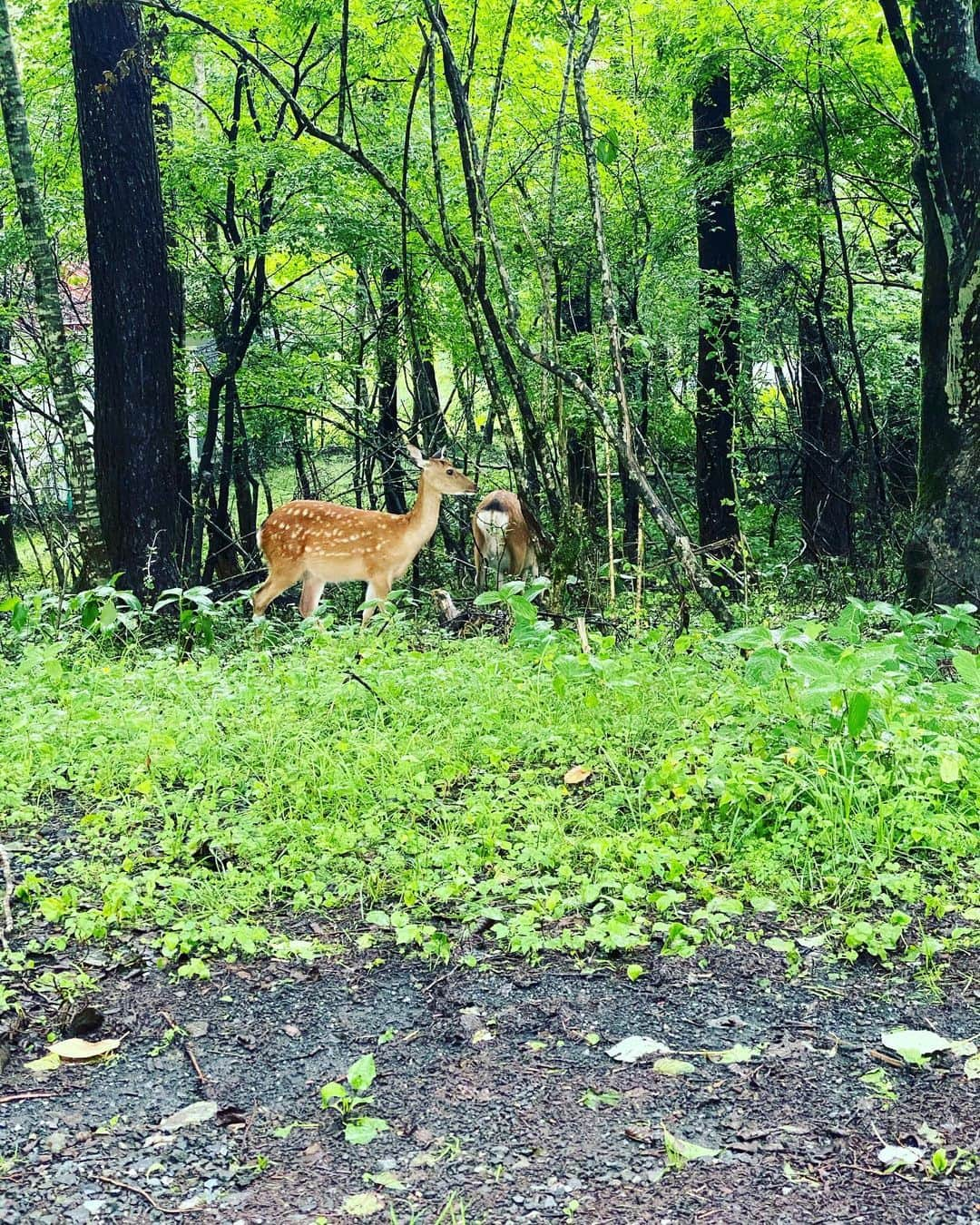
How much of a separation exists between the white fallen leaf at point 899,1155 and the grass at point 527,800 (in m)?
0.85

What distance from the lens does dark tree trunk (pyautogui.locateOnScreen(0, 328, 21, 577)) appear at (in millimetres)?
11500

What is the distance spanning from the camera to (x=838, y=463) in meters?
11.2

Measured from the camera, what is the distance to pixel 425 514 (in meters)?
8.61

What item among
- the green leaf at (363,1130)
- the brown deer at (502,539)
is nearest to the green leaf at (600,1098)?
the green leaf at (363,1130)

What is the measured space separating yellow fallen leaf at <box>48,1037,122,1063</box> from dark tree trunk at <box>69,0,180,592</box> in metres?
5.46

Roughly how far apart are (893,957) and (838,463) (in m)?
8.45

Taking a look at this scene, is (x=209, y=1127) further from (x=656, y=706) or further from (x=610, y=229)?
(x=610, y=229)

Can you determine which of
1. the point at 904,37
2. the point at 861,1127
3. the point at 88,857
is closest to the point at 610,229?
the point at 904,37

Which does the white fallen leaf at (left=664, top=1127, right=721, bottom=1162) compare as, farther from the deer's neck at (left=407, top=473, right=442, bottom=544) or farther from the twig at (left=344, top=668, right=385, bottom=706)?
the deer's neck at (left=407, top=473, right=442, bottom=544)

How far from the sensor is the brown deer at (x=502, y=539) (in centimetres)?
980

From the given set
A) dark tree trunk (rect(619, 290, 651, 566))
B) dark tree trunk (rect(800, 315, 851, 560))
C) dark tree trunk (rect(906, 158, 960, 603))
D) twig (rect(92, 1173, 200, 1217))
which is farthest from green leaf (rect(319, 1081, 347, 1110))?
dark tree trunk (rect(800, 315, 851, 560))

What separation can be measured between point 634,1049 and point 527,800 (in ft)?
4.51

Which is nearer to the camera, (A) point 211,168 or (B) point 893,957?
(B) point 893,957

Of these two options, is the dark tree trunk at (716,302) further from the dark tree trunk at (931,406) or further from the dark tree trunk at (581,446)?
the dark tree trunk at (931,406)
